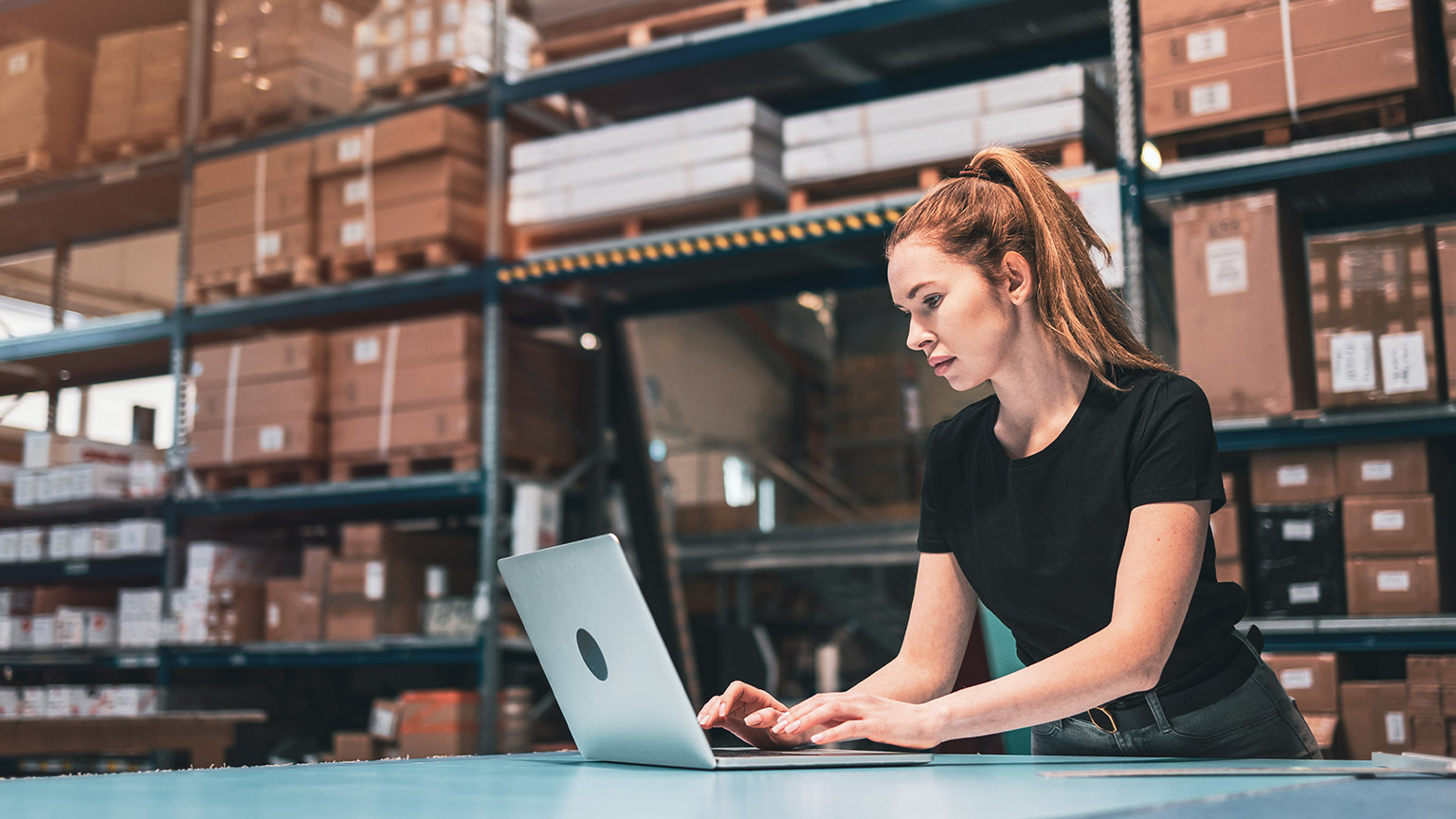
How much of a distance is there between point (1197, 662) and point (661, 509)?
16.4 ft

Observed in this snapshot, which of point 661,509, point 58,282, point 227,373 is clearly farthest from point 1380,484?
point 58,282

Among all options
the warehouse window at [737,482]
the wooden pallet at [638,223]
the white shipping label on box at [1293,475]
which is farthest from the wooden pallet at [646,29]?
the warehouse window at [737,482]

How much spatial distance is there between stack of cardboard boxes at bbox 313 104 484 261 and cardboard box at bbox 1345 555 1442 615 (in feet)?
13.7

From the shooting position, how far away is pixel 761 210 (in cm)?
580

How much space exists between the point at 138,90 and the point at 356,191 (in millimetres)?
1976

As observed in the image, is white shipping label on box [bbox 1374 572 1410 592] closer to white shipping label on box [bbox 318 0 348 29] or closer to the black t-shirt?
the black t-shirt

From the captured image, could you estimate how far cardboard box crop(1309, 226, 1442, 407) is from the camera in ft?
13.4

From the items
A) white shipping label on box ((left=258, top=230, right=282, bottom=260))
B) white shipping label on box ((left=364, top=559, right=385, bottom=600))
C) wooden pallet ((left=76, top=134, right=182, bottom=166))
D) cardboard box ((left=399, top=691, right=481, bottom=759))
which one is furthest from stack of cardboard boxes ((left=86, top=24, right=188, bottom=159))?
cardboard box ((left=399, top=691, right=481, bottom=759))

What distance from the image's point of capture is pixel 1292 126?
14.5 ft

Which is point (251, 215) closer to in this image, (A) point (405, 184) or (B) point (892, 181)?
(A) point (405, 184)

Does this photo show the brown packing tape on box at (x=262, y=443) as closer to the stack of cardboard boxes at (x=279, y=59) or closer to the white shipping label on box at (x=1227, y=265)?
the stack of cardboard boxes at (x=279, y=59)

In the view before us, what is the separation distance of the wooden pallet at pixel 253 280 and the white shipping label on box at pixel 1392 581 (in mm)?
5086

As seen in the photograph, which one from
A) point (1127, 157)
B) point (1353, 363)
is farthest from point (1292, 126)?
point (1353, 363)

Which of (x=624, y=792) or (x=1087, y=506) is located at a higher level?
(x=1087, y=506)
